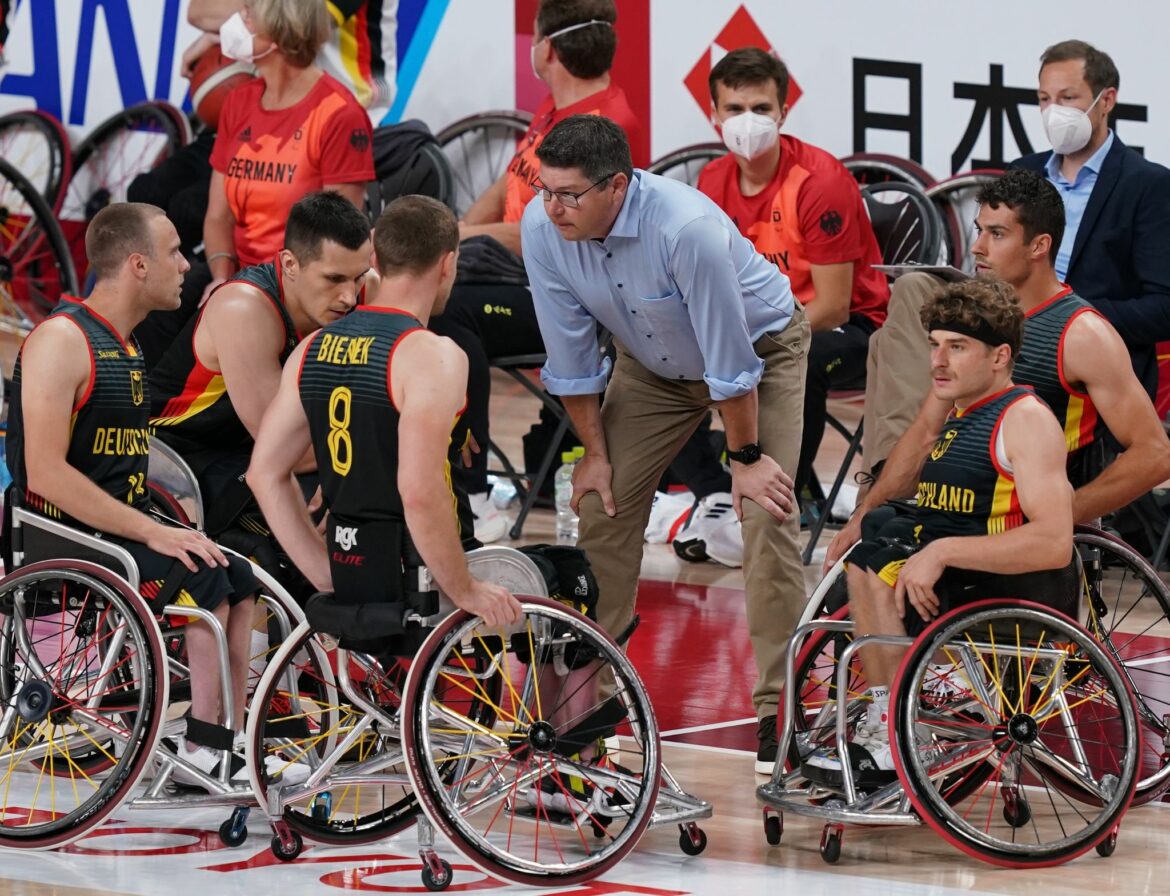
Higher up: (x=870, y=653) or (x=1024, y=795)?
(x=870, y=653)

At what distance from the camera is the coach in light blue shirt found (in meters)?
4.65

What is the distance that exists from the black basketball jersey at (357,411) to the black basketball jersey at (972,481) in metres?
1.18

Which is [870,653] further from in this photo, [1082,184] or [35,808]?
[1082,184]

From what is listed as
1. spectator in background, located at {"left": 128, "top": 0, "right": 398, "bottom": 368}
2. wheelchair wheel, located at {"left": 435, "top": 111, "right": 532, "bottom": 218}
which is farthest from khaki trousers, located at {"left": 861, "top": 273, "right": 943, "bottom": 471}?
wheelchair wheel, located at {"left": 435, "top": 111, "right": 532, "bottom": 218}

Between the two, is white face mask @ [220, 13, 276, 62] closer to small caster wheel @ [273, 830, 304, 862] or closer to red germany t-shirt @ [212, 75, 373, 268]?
red germany t-shirt @ [212, 75, 373, 268]

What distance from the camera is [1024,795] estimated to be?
4.73 m

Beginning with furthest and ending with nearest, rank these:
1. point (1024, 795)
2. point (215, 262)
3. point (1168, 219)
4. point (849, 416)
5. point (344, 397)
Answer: point (849, 416), point (215, 262), point (1168, 219), point (1024, 795), point (344, 397)

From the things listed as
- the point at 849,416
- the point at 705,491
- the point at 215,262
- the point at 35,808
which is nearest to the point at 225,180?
the point at 215,262

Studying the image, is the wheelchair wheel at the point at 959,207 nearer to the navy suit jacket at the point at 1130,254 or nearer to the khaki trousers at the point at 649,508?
the navy suit jacket at the point at 1130,254

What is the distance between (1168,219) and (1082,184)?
32 cm

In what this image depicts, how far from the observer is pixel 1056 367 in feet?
15.7

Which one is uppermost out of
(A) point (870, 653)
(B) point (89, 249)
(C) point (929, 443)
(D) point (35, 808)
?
(B) point (89, 249)

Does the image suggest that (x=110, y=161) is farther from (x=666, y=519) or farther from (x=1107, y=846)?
(x=1107, y=846)

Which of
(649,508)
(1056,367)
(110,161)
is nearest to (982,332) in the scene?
(1056,367)
